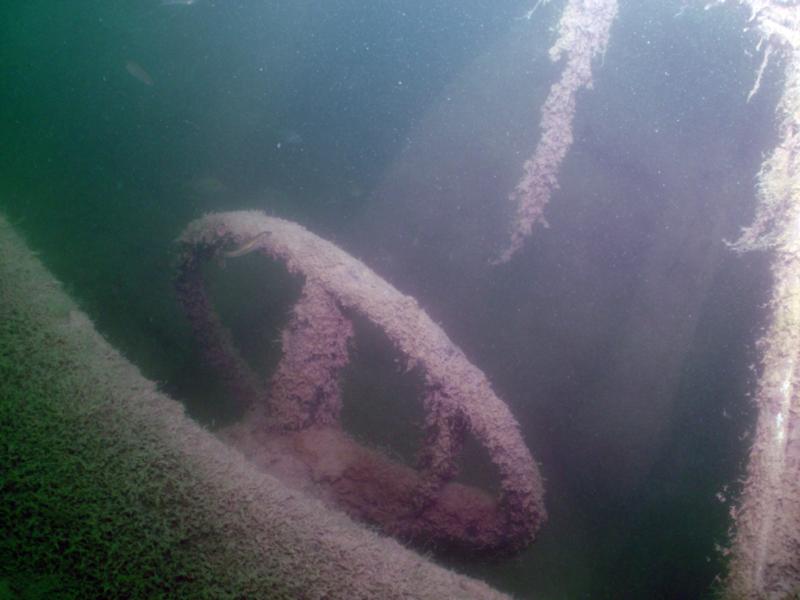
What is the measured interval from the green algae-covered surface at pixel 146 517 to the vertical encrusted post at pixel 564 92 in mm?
4468

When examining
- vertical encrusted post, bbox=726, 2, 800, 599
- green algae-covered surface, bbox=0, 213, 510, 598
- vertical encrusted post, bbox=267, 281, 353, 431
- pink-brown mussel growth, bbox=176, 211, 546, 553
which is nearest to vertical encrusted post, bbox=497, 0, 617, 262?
vertical encrusted post, bbox=726, 2, 800, 599

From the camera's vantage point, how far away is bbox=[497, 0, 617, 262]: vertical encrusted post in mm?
4281

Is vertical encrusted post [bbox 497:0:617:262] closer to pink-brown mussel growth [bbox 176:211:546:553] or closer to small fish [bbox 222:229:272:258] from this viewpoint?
pink-brown mussel growth [bbox 176:211:546:553]

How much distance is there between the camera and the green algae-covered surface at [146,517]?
1.82 m

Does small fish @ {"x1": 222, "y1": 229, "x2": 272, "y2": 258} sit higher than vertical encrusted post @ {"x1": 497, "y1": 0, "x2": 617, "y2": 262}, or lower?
lower

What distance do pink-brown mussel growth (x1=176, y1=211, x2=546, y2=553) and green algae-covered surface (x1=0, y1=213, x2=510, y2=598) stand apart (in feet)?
2.49

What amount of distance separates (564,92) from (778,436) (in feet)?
13.4

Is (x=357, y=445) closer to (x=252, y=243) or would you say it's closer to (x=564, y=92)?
(x=252, y=243)

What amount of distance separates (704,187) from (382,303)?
520 cm

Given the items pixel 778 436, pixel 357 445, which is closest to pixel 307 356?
pixel 357 445

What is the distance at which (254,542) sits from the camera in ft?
6.18

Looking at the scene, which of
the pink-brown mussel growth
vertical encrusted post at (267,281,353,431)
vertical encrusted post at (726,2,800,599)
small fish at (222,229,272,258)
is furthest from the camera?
small fish at (222,229,272,258)

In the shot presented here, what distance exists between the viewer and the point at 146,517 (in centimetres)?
188

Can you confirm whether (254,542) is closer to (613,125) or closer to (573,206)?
(573,206)
